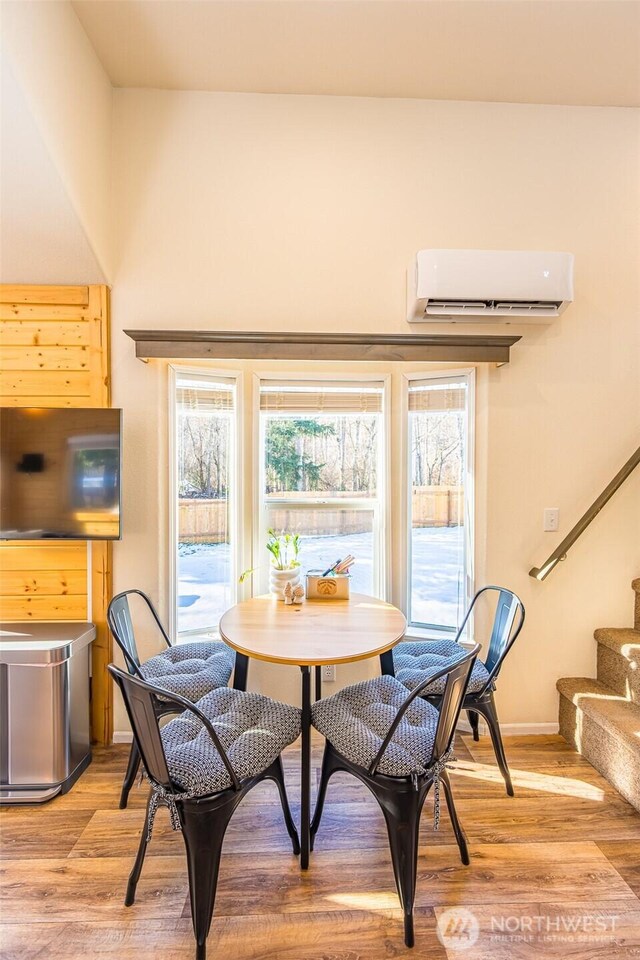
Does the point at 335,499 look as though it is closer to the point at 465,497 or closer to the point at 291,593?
the point at 291,593

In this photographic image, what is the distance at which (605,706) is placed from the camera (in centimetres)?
228

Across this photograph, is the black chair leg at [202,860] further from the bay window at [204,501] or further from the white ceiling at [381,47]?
the white ceiling at [381,47]

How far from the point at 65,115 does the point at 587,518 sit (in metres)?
3.04

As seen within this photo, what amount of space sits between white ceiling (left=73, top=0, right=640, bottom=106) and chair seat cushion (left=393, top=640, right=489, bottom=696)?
273 centimetres

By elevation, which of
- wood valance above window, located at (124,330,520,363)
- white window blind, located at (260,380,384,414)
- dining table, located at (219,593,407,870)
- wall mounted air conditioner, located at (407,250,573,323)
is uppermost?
wall mounted air conditioner, located at (407,250,573,323)

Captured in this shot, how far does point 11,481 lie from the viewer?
228cm

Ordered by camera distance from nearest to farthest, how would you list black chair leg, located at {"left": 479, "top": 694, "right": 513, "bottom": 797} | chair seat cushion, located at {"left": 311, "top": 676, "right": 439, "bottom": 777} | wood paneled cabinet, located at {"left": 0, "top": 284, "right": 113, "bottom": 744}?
chair seat cushion, located at {"left": 311, "top": 676, "right": 439, "bottom": 777} < black chair leg, located at {"left": 479, "top": 694, "right": 513, "bottom": 797} < wood paneled cabinet, located at {"left": 0, "top": 284, "right": 113, "bottom": 744}

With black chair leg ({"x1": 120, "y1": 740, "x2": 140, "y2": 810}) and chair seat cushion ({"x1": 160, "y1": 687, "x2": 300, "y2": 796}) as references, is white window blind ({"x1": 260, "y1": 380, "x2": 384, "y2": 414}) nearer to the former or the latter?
chair seat cushion ({"x1": 160, "y1": 687, "x2": 300, "y2": 796})

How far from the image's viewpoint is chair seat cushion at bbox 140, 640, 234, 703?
194 centimetres

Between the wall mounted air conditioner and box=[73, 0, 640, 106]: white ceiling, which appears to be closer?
box=[73, 0, 640, 106]: white ceiling

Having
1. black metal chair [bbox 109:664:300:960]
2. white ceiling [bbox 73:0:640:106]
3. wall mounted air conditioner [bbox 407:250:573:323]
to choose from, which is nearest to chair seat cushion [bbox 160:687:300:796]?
black metal chair [bbox 109:664:300:960]

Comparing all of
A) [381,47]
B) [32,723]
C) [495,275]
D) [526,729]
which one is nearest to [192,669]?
[32,723]

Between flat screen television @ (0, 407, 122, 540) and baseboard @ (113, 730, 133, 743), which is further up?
flat screen television @ (0, 407, 122, 540)

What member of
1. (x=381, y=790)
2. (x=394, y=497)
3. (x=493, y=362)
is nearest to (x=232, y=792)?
(x=381, y=790)
